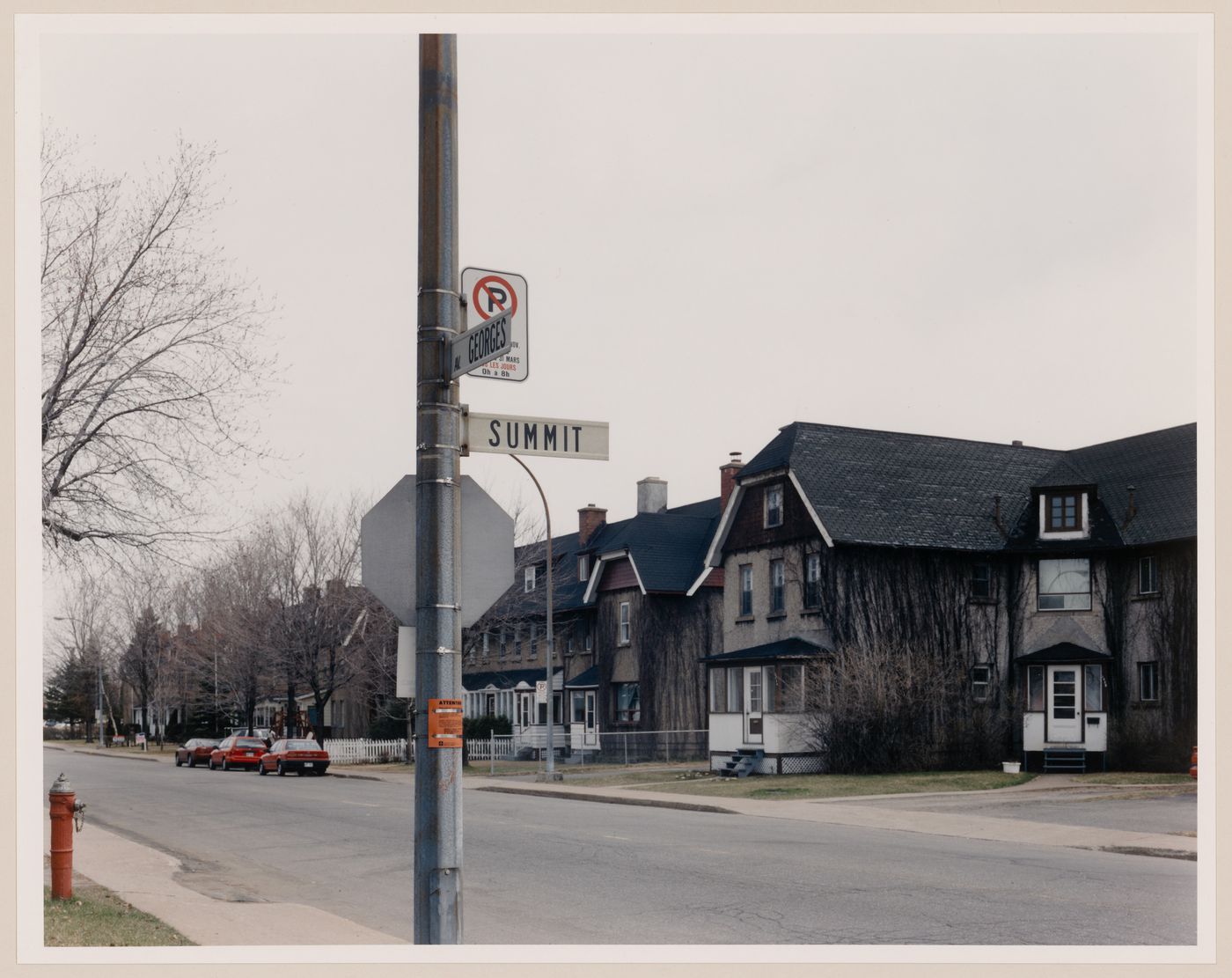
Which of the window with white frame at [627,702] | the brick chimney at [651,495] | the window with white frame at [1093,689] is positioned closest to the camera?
the window with white frame at [1093,689]

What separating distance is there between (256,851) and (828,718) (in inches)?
739

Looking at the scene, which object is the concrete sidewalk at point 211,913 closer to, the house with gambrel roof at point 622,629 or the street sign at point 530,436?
the street sign at point 530,436

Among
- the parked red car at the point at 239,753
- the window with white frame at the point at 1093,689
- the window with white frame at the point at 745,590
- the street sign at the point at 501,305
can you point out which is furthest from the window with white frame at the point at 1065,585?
the street sign at the point at 501,305

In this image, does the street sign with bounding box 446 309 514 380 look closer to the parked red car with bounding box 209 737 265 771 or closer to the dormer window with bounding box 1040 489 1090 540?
the dormer window with bounding box 1040 489 1090 540

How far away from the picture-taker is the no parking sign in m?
8.40

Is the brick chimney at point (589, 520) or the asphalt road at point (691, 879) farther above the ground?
the brick chimney at point (589, 520)

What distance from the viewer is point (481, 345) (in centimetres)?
809

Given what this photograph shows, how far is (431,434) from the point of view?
824 centimetres

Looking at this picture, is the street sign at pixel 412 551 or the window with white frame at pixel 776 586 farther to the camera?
the window with white frame at pixel 776 586

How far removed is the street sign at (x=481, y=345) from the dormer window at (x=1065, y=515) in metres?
33.0

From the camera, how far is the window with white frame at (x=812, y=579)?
3903 cm

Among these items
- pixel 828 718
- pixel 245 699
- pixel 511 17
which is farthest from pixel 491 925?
pixel 245 699

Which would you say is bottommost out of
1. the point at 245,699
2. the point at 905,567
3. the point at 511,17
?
the point at 245,699

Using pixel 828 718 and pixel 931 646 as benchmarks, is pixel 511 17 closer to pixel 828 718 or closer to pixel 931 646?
pixel 828 718
